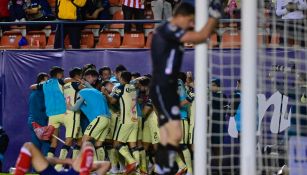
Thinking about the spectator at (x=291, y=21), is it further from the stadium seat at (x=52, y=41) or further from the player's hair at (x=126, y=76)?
the stadium seat at (x=52, y=41)

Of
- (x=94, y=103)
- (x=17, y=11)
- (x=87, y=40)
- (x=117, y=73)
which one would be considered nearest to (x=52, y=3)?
(x=17, y=11)

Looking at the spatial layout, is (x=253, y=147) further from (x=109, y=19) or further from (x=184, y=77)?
(x=109, y=19)

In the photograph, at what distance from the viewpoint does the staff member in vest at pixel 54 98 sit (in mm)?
16828

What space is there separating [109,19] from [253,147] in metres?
10.4

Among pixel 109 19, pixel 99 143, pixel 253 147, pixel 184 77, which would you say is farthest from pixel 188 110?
pixel 253 147

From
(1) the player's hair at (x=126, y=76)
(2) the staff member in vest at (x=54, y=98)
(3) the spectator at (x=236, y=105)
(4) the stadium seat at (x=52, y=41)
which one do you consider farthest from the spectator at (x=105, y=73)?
(3) the spectator at (x=236, y=105)

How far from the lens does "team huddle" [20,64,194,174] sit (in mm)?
16359

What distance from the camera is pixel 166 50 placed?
927 cm

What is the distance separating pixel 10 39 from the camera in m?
20.0

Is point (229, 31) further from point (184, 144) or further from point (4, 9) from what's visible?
point (4, 9)

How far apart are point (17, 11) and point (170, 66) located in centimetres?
1147

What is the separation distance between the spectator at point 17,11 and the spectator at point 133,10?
2434 millimetres

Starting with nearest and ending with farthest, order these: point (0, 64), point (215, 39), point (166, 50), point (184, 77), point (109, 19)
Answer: point (166, 50)
point (215, 39)
point (184, 77)
point (0, 64)
point (109, 19)

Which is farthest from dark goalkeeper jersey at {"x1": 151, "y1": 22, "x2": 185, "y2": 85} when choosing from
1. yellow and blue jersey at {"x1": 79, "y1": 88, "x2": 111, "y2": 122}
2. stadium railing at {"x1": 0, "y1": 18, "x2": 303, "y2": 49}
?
yellow and blue jersey at {"x1": 79, "y1": 88, "x2": 111, "y2": 122}
